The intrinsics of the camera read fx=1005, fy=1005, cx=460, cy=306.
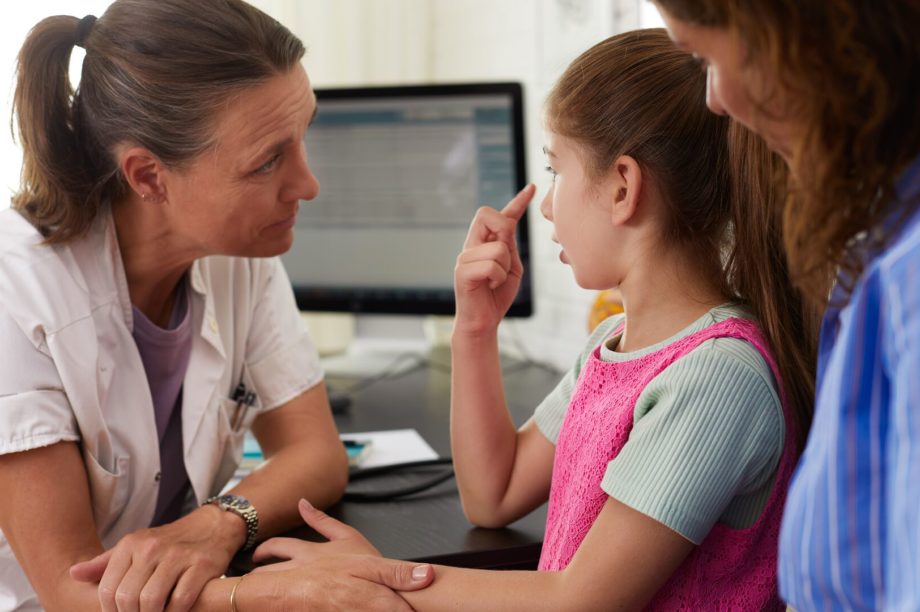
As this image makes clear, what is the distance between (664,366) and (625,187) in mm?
183

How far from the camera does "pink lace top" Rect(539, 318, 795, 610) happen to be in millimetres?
934

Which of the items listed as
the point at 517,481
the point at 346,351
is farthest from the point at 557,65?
the point at 517,481

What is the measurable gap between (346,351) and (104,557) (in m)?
1.29

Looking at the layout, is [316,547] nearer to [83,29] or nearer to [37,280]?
[37,280]

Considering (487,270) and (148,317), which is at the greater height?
(487,270)

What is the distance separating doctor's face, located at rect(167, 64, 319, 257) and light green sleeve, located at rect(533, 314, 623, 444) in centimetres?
42

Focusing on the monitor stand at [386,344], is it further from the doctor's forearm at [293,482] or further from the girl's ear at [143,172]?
the girl's ear at [143,172]

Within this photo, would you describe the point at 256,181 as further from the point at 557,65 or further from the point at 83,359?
the point at 557,65

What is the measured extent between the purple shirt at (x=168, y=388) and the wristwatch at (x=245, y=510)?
0.17 m

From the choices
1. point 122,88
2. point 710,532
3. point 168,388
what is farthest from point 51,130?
point 710,532

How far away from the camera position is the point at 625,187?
1001 millimetres

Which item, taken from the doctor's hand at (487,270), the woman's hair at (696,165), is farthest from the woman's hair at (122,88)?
the woman's hair at (696,165)

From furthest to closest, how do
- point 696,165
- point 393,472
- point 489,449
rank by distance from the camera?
point 393,472, point 489,449, point 696,165

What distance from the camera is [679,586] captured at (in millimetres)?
950
